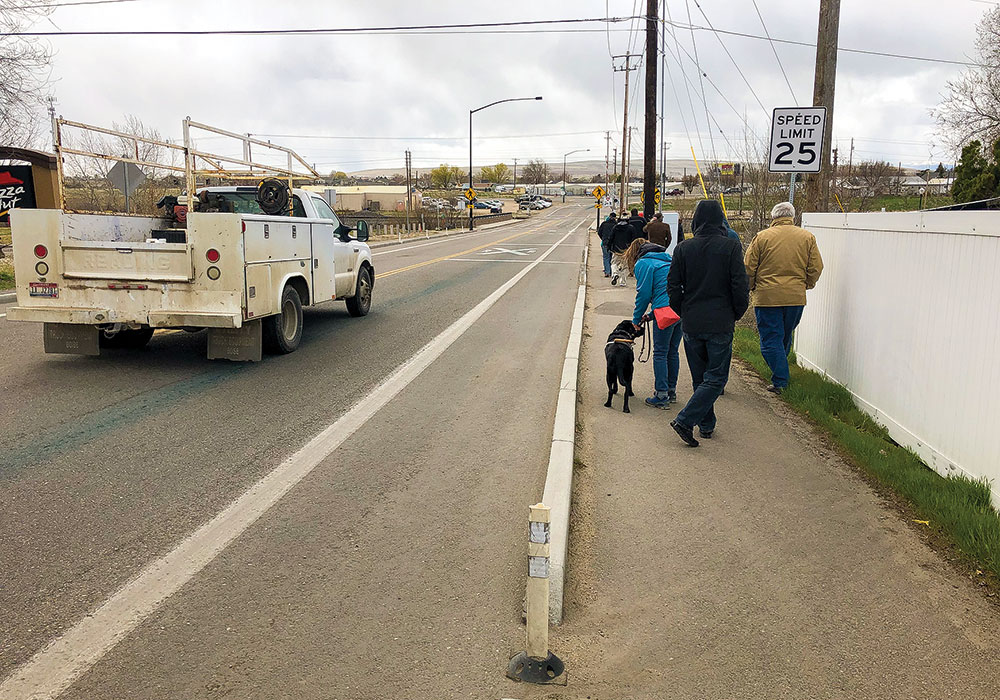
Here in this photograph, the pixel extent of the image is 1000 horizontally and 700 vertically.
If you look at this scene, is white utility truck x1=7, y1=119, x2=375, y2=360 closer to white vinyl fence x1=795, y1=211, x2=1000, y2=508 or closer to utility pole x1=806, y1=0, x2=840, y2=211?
white vinyl fence x1=795, y1=211, x2=1000, y2=508

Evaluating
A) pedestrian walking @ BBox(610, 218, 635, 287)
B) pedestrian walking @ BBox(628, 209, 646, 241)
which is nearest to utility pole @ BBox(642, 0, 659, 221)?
pedestrian walking @ BBox(628, 209, 646, 241)

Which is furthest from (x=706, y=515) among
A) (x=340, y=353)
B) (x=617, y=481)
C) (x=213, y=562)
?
(x=340, y=353)

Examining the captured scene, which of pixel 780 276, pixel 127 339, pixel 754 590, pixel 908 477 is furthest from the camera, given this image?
pixel 127 339

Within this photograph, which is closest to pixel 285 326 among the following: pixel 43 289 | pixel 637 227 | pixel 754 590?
pixel 43 289

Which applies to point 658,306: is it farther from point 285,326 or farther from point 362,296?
point 362,296

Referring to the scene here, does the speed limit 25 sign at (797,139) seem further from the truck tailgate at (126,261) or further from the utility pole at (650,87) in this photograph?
the utility pole at (650,87)

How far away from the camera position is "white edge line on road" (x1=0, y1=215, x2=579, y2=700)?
133 inches

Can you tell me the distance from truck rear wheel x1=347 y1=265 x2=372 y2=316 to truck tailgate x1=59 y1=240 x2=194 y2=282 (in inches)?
185

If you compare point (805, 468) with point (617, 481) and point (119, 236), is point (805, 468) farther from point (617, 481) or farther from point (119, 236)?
point (119, 236)

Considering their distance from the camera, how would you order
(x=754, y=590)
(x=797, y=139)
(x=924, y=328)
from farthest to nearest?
1. (x=797, y=139)
2. (x=924, y=328)
3. (x=754, y=590)

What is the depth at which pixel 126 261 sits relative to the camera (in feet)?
29.1

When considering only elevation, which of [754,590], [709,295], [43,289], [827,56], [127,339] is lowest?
[754,590]

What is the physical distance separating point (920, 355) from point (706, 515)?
2.32 metres

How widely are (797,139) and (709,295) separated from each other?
5215 millimetres
